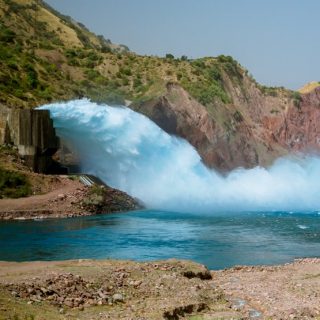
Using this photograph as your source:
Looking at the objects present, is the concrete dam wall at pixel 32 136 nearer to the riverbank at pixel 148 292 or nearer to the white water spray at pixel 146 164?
the white water spray at pixel 146 164

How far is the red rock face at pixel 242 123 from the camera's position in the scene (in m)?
71.6

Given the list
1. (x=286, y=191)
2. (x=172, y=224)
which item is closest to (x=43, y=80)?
(x=286, y=191)

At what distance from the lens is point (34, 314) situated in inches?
527

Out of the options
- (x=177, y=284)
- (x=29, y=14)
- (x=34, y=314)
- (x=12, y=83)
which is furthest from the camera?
(x=29, y=14)

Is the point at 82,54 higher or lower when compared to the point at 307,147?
higher

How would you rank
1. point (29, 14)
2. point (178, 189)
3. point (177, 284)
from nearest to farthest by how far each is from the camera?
1. point (177, 284)
2. point (178, 189)
3. point (29, 14)

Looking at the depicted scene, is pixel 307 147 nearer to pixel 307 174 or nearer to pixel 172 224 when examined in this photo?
pixel 307 174

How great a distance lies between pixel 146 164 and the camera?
55719 millimetres

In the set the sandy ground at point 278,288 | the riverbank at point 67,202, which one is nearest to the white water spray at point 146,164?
the riverbank at point 67,202

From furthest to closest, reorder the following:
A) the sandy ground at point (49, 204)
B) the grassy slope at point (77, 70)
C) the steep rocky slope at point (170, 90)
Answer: the steep rocky slope at point (170, 90)
the grassy slope at point (77, 70)
the sandy ground at point (49, 204)

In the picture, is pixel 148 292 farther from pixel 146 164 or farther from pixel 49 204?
pixel 146 164

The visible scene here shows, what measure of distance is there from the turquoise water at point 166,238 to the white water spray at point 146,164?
337 inches

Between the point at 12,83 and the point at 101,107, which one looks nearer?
the point at 101,107

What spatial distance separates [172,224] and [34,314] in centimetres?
2616
